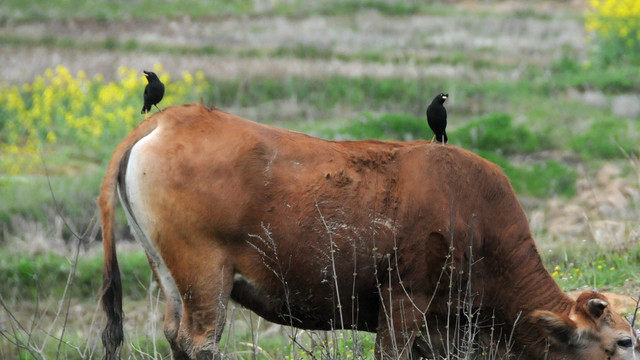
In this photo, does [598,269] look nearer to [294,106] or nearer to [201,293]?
[201,293]

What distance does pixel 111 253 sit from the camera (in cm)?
525

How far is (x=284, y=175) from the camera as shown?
17.5 ft

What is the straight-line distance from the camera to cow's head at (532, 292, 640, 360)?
5.45m

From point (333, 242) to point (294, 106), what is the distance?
12.6 m

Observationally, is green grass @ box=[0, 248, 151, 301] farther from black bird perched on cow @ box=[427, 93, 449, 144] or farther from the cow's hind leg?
black bird perched on cow @ box=[427, 93, 449, 144]

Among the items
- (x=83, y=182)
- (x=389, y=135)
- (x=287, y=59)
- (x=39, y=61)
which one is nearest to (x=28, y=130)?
(x=83, y=182)

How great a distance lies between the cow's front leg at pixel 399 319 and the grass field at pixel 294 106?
0.32 metres

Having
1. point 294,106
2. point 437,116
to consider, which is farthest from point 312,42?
point 437,116

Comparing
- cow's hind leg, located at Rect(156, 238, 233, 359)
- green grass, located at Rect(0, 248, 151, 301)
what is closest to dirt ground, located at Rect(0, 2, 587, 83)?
green grass, located at Rect(0, 248, 151, 301)

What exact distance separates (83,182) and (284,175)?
831 centimetres

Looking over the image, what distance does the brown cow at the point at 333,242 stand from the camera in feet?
16.9

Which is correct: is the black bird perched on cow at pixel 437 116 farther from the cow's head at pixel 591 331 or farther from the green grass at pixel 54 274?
the green grass at pixel 54 274

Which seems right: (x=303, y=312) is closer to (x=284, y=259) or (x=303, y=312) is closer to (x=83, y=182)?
(x=284, y=259)

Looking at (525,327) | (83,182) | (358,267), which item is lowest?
(83,182)
